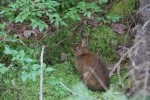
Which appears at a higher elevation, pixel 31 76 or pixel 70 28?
pixel 31 76

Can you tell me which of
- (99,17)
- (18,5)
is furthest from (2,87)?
(99,17)

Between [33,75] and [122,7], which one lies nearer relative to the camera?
[33,75]

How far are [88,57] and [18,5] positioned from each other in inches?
43.8

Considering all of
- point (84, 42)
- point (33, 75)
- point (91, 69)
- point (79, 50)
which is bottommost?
point (84, 42)

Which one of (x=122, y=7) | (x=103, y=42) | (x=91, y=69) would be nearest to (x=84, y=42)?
(x=103, y=42)

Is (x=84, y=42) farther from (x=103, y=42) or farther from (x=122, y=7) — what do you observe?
(x=122, y=7)

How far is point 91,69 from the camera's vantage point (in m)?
5.11

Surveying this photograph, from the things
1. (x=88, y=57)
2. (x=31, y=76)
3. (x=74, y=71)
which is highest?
(x=31, y=76)

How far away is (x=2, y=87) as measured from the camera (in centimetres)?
516

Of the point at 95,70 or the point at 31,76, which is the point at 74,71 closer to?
the point at 95,70

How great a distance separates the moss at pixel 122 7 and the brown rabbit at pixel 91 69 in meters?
1.02

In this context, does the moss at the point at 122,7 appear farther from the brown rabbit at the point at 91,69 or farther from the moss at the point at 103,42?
the brown rabbit at the point at 91,69

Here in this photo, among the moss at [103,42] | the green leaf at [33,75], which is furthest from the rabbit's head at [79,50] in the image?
the green leaf at [33,75]

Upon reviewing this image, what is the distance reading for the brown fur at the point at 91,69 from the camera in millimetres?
5324
